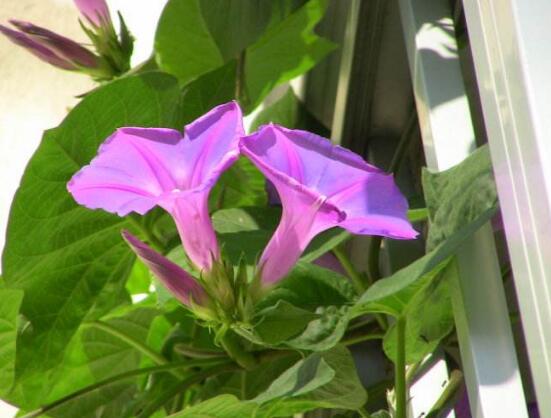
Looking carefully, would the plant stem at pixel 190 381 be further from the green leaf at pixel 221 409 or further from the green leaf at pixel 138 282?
the green leaf at pixel 138 282

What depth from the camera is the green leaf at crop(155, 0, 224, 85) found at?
846 mm

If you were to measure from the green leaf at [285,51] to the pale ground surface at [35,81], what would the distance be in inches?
17.8

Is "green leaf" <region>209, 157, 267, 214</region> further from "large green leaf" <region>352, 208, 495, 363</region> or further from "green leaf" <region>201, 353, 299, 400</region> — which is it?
"large green leaf" <region>352, 208, 495, 363</region>

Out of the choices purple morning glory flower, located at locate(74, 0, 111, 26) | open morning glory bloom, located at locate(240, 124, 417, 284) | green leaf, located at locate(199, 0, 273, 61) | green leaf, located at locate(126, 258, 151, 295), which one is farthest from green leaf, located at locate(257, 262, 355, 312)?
green leaf, located at locate(126, 258, 151, 295)

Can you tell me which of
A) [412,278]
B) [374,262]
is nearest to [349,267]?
[374,262]

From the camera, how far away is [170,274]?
21.2 inches

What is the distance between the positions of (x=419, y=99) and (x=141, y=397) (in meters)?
0.31

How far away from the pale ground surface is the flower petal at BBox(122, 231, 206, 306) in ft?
2.66

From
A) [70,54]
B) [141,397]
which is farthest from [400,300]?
[70,54]

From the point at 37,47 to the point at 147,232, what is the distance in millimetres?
173

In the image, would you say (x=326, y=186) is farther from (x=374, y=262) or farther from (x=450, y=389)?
(x=374, y=262)

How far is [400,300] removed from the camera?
0.57 metres

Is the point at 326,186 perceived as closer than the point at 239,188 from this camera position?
Yes

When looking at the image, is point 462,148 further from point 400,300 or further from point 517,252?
point 517,252
